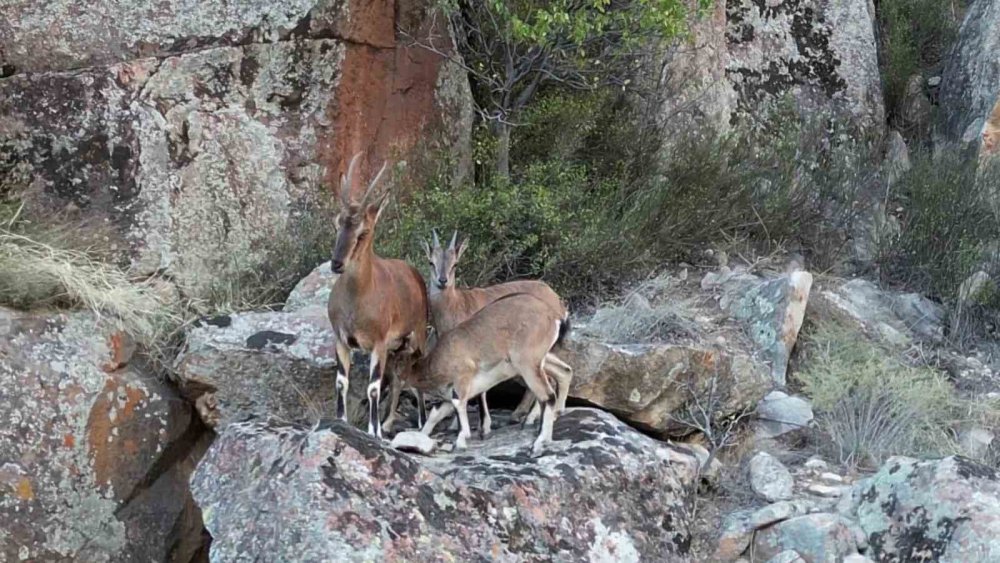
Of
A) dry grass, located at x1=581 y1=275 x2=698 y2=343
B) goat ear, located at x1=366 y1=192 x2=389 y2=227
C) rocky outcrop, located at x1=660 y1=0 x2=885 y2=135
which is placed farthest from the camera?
rocky outcrop, located at x1=660 y1=0 x2=885 y2=135

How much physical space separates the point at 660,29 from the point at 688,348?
313cm

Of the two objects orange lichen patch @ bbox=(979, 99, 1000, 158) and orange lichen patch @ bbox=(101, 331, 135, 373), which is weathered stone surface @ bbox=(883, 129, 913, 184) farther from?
orange lichen patch @ bbox=(101, 331, 135, 373)

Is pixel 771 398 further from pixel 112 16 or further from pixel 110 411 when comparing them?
pixel 112 16

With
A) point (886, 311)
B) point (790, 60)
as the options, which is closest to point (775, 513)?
point (886, 311)

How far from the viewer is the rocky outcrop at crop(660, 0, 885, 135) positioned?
12.6 metres

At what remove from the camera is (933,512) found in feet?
21.9

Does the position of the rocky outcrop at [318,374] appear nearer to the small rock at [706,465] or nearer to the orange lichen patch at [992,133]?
the small rock at [706,465]

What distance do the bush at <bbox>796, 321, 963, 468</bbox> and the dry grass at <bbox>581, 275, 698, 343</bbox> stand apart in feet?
3.12

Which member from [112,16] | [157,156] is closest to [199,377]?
[157,156]

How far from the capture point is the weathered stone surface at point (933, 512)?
21.2 feet

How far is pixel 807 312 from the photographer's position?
1009cm

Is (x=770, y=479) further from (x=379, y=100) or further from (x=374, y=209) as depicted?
(x=379, y=100)

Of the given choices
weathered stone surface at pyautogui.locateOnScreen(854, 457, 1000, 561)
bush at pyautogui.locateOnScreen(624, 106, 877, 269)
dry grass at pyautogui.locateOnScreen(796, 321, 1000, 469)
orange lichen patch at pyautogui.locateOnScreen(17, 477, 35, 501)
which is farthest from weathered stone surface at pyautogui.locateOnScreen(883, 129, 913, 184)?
orange lichen patch at pyautogui.locateOnScreen(17, 477, 35, 501)

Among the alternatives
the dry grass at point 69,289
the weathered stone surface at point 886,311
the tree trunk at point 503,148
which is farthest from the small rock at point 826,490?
the dry grass at point 69,289
